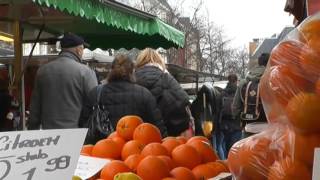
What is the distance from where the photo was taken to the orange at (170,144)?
225cm

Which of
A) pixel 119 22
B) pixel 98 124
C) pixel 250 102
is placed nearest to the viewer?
pixel 98 124

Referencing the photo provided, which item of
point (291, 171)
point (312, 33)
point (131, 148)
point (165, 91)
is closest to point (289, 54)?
point (312, 33)

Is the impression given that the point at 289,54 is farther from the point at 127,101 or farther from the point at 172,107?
the point at 172,107

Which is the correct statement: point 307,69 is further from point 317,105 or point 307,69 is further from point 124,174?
point 124,174

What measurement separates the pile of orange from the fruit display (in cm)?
49

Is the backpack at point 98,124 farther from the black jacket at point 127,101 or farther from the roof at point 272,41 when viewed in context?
the roof at point 272,41

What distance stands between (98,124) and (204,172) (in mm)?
1909

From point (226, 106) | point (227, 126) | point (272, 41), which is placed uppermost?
point (272, 41)

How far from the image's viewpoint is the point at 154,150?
214 centimetres

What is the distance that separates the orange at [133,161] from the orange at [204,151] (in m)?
0.25

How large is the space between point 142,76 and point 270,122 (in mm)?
2920

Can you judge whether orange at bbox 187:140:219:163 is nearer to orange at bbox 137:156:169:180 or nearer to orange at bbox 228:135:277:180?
orange at bbox 137:156:169:180

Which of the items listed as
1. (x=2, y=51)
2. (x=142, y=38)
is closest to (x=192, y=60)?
(x=2, y=51)

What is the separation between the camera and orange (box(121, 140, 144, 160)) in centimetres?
223
